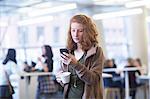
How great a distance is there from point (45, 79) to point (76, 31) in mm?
2404

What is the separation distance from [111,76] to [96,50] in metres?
4.07

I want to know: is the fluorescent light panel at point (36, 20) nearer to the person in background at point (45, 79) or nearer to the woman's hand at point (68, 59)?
the person in background at point (45, 79)

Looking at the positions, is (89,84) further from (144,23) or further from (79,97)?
(144,23)

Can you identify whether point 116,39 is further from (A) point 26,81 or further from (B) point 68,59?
(B) point 68,59

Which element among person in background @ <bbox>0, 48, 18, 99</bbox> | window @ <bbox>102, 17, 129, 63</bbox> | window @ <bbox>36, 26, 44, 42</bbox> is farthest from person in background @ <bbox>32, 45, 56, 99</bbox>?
window @ <bbox>102, 17, 129, 63</bbox>

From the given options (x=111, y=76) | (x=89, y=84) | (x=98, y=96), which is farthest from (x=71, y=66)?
(x=111, y=76)

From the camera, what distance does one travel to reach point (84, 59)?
175 centimetres

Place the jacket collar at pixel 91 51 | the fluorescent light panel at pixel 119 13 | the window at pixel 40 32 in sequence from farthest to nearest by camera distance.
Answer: the fluorescent light panel at pixel 119 13
the window at pixel 40 32
the jacket collar at pixel 91 51

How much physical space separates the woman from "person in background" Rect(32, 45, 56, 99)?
5.85ft

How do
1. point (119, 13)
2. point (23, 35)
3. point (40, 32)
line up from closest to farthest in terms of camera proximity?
point (23, 35)
point (40, 32)
point (119, 13)

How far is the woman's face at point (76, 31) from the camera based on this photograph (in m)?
1.73

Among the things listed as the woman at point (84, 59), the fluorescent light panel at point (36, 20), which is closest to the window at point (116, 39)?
the fluorescent light panel at point (36, 20)

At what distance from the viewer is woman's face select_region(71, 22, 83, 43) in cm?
173

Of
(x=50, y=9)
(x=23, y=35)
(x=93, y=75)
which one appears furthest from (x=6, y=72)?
(x=50, y=9)
